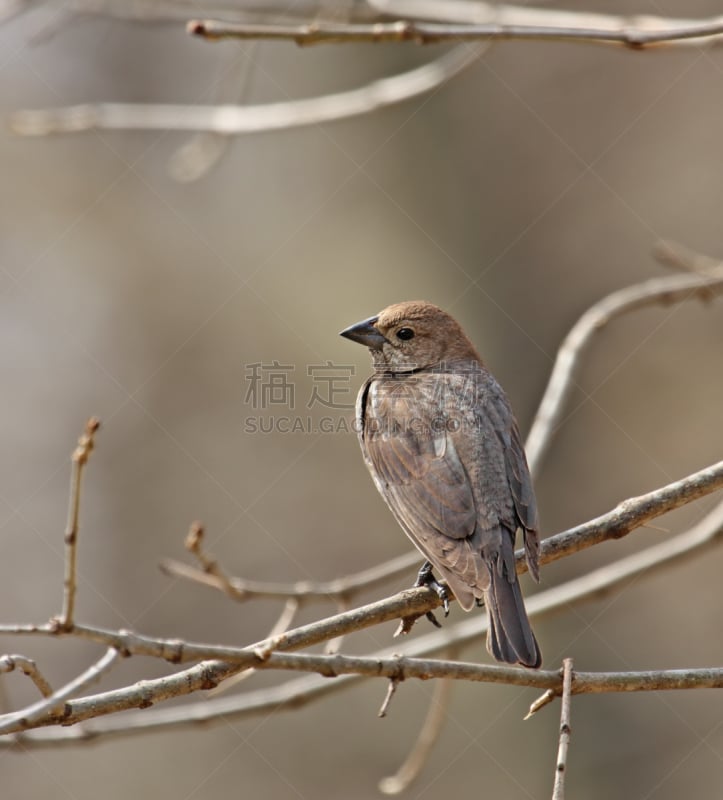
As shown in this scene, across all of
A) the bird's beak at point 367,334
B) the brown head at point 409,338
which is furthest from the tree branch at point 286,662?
the bird's beak at point 367,334

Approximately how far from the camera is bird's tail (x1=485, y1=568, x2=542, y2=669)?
3908mm

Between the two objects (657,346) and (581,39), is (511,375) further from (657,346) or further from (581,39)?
(581,39)

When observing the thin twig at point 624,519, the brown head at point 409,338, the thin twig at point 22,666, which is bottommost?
the thin twig at point 22,666

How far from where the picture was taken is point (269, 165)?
11133mm

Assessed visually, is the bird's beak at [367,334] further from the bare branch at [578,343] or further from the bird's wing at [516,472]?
the bare branch at [578,343]

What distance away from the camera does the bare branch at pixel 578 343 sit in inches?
187

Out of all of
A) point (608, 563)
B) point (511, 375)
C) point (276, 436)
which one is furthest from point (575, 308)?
point (276, 436)

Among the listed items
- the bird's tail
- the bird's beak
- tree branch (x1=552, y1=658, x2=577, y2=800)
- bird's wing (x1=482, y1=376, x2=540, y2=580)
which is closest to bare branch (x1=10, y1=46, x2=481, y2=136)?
the bird's beak

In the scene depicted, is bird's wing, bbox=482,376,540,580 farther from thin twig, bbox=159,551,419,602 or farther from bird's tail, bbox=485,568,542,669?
thin twig, bbox=159,551,419,602

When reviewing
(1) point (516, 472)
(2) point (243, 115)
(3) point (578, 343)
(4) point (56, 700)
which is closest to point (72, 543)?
(4) point (56, 700)

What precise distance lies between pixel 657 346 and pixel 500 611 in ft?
18.6

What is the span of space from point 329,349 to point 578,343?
5.51 meters

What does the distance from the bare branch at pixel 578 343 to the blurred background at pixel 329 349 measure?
348cm

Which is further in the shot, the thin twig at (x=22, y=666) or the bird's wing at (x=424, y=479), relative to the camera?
the bird's wing at (x=424, y=479)
